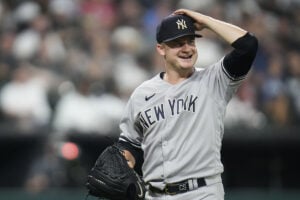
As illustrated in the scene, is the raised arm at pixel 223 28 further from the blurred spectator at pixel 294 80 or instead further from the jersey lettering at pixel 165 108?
the blurred spectator at pixel 294 80

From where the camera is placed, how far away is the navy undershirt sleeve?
4.46 meters

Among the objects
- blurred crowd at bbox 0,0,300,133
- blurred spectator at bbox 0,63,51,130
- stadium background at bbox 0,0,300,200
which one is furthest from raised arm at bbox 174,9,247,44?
blurred spectator at bbox 0,63,51,130

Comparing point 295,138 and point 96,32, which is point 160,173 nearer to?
point 295,138

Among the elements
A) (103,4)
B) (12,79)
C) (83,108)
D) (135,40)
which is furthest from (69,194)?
(103,4)

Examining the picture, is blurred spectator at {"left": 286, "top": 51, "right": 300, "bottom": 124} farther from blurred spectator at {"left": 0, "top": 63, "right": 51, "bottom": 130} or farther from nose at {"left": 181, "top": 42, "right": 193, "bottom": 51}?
nose at {"left": 181, "top": 42, "right": 193, "bottom": 51}

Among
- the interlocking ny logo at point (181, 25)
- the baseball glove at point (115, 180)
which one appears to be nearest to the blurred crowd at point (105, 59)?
the baseball glove at point (115, 180)

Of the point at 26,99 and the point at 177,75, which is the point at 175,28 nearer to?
the point at 177,75

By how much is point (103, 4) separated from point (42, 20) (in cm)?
83

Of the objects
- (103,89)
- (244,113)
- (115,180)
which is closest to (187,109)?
(115,180)

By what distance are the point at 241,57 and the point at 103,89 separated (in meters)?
4.39

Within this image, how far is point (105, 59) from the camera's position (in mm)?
9125

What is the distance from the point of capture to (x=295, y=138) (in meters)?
8.43

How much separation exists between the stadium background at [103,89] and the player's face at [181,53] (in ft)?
11.4

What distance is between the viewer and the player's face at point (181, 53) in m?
4.63
